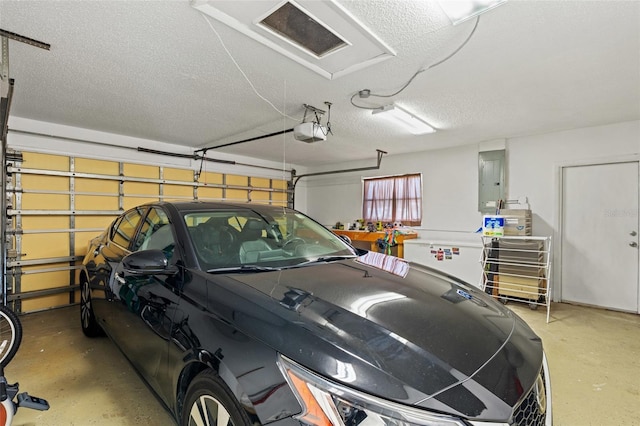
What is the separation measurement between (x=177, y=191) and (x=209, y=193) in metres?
0.60

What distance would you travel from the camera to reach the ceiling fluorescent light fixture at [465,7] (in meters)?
1.66

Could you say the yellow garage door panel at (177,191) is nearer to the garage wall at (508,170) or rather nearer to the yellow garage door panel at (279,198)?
the yellow garage door panel at (279,198)

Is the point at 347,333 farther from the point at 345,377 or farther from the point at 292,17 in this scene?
the point at 292,17

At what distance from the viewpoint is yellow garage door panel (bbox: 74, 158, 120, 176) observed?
4.30 metres

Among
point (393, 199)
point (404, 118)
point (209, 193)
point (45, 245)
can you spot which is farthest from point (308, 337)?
point (393, 199)

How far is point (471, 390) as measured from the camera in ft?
2.93

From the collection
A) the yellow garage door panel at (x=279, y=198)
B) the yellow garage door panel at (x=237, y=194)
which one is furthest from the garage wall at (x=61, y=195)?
the yellow garage door panel at (x=279, y=198)

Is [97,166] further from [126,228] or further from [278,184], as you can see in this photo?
[278,184]

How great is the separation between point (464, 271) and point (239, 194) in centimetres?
441

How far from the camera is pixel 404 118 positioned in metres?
3.69

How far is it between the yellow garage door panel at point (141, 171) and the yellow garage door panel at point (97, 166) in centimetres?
13

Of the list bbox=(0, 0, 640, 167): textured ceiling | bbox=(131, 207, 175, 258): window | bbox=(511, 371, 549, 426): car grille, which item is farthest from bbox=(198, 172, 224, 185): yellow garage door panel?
bbox=(511, 371, 549, 426): car grille

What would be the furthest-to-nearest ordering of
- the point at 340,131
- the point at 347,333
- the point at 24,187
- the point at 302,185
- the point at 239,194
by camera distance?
the point at 302,185 < the point at 239,194 < the point at 340,131 < the point at 24,187 < the point at 347,333

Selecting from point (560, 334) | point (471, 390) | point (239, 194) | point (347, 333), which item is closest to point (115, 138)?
point (239, 194)
